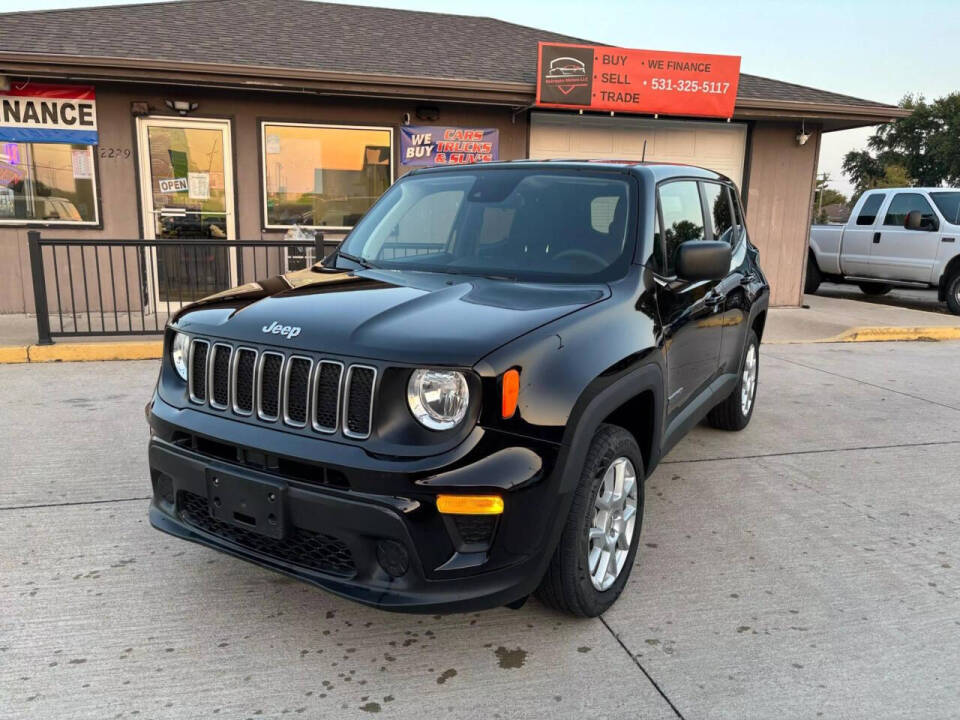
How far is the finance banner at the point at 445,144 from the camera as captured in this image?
10422 mm

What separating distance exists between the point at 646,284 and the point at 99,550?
2.83 metres

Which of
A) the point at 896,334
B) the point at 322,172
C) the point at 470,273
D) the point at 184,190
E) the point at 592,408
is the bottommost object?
the point at 896,334

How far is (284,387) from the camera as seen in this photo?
2.53m

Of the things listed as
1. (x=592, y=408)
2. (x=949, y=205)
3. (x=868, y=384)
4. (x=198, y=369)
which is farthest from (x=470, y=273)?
(x=949, y=205)

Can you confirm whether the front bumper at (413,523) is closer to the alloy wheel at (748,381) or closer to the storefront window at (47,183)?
the alloy wheel at (748,381)

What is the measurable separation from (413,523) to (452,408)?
385 millimetres

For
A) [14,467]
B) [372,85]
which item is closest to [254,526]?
[14,467]

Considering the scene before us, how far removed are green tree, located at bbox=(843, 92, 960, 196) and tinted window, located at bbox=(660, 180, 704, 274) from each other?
1880 inches

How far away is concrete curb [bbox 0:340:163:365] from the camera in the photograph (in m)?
7.31

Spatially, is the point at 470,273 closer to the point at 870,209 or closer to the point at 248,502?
the point at 248,502

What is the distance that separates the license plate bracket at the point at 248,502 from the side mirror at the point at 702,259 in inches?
79.6

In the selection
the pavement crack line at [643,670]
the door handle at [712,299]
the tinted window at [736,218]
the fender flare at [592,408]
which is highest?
the tinted window at [736,218]

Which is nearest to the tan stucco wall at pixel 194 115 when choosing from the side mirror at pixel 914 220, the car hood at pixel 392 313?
the car hood at pixel 392 313

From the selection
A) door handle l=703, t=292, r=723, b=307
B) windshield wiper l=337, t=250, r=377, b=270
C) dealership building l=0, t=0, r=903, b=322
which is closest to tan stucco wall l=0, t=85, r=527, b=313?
dealership building l=0, t=0, r=903, b=322
